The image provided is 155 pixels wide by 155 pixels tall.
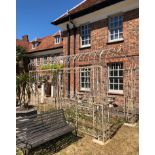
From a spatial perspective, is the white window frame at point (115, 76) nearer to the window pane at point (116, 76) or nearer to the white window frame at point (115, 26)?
the window pane at point (116, 76)

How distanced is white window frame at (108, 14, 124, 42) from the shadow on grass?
6713 millimetres

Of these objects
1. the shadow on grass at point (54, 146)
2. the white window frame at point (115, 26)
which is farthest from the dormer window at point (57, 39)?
the shadow on grass at point (54, 146)

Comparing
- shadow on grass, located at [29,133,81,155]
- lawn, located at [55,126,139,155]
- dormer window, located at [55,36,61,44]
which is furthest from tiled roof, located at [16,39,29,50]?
lawn, located at [55,126,139,155]

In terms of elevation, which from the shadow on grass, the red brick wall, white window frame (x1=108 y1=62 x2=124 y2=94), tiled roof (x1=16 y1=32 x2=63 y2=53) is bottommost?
the shadow on grass

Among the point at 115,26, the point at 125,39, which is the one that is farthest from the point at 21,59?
the point at 125,39

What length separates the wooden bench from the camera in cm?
452

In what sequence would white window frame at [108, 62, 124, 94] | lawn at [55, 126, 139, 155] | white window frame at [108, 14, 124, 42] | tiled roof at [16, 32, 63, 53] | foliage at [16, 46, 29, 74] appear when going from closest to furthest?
lawn at [55, 126, 139, 155] < white window frame at [108, 62, 124, 94] < white window frame at [108, 14, 124, 42] < tiled roof at [16, 32, 63, 53] < foliage at [16, 46, 29, 74]

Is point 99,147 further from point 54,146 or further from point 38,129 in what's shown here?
point 38,129

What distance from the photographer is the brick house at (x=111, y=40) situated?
376 inches

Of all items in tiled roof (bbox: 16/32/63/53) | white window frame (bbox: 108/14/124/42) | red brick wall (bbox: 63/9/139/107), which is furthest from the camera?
tiled roof (bbox: 16/32/63/53)

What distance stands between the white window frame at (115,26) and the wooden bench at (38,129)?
656 centimetres

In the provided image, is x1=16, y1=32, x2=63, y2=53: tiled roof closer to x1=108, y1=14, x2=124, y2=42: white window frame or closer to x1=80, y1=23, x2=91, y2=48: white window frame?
x1=80, y1=23, x2=91, y2=48: white window frame
